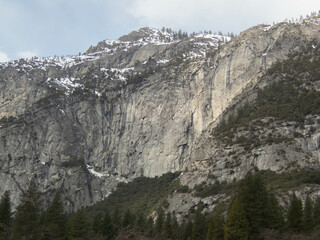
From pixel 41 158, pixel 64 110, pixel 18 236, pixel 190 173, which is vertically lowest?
pixel 18 236

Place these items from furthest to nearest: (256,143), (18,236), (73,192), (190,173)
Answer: (73,192)
(190,173)
(256,143)
(18,236)

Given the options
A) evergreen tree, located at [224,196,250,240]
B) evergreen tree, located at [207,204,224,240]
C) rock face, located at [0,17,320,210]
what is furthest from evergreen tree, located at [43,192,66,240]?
rock face, located at [0,17,320,210]

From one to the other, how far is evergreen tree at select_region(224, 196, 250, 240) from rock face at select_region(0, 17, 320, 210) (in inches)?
2912

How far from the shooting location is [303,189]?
82.4m

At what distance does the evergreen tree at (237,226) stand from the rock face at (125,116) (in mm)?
73958

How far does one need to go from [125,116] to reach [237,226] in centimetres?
11241

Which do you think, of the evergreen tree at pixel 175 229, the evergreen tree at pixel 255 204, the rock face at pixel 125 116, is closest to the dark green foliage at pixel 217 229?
the evergreen tree at pixel 255 204

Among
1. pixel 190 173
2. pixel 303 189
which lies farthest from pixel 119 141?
pixel 303 189

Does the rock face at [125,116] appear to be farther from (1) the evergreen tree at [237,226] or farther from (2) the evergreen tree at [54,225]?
(1) the evergreen tree at [237,226]

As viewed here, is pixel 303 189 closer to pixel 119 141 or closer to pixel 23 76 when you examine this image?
pixel 119 141

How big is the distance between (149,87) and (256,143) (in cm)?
6722

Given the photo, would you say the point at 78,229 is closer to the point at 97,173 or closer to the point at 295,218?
the point at 295,218

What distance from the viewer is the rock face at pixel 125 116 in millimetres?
142375

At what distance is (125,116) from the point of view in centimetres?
16400
